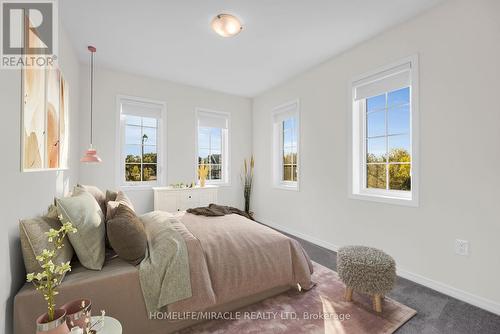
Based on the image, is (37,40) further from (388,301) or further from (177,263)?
(388,301)

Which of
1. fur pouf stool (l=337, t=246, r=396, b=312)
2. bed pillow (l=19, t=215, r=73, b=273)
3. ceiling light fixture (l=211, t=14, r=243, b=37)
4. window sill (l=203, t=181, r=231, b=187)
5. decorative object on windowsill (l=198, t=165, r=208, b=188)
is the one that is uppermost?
ceiling light fixture (l=211, t=14, r=243, b=37)

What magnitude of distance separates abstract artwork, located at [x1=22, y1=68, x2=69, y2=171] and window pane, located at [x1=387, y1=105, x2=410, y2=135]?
3.26 metres

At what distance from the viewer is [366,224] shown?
2762mm

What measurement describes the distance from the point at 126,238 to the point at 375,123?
114 inches

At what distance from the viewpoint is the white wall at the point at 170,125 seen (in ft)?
11.5

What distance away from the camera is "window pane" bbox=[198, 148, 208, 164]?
14.7ft

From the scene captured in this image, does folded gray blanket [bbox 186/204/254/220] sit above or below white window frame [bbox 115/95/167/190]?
below

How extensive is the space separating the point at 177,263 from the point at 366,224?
88.1 inches

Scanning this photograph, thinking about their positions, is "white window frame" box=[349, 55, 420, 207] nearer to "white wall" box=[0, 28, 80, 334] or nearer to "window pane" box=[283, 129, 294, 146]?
"window pane" box=[283, 129, 294, 146]

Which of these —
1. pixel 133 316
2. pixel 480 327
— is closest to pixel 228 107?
pixel 133 316

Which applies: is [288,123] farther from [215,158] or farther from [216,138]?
[215,158]

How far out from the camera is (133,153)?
3852 mm

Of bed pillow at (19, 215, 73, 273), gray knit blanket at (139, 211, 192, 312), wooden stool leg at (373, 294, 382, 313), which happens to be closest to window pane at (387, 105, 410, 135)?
wooden stool leg at (373, 294, 382, 313)

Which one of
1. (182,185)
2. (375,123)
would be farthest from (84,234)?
(375,123)
